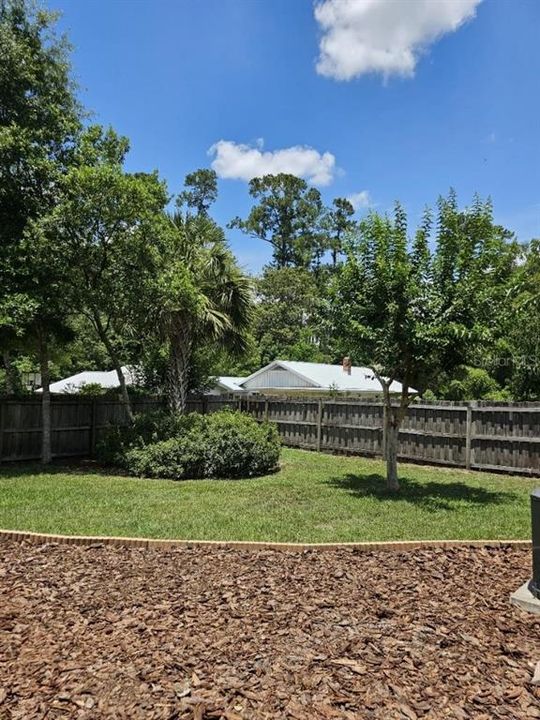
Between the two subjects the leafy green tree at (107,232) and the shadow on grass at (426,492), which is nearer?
the shadow on grass at (426,492)

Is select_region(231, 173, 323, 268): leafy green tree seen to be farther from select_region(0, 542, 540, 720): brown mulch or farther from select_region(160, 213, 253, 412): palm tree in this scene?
select_region(0, 542, 540, 720): brown mulch

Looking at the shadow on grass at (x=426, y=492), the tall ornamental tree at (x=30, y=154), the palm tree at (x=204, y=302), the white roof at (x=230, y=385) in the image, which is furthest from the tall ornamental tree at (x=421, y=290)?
the white roof at (x=230, y=385)

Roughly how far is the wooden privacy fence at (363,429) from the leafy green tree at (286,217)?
107ft

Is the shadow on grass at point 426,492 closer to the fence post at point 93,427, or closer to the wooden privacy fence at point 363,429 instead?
the wooden privacy fence at point 363,429

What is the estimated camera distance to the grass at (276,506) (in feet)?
19.4

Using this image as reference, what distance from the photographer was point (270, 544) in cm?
521

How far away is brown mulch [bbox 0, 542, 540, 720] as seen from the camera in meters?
2.60

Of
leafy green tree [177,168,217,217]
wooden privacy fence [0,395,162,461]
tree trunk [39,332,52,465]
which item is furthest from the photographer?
leafy green tree [177,168,217,217]

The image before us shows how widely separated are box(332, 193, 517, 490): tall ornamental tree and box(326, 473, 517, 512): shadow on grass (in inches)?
32.4

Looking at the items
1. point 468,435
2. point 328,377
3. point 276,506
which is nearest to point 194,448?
point 276,506

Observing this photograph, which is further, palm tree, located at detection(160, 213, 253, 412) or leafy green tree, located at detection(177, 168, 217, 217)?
leafy green tree, located at detection(177, 168, 217, 217)

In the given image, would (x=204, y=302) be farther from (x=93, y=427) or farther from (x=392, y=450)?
(x=392, y=450)

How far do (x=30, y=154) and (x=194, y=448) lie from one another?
6.39 metres

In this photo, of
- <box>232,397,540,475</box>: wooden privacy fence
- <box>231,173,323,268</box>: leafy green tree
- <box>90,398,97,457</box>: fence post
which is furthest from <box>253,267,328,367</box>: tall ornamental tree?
<box>90,398,97,457</box>: fence post
